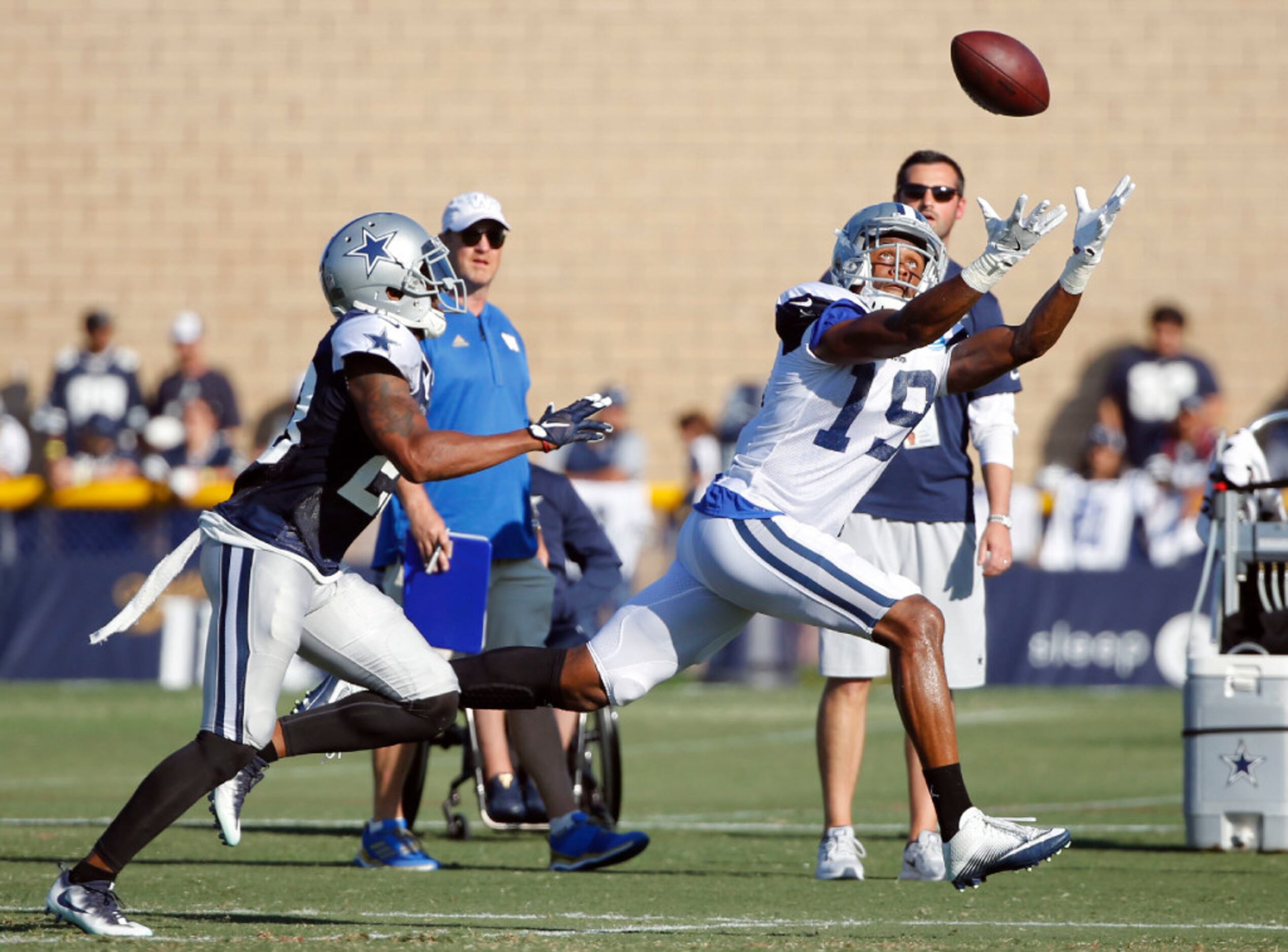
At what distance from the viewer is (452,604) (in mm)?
7078

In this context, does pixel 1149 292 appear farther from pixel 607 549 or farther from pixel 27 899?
pixel 27 899

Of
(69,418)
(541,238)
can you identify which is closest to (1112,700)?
(541,238)

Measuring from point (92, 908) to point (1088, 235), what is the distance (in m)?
3.01

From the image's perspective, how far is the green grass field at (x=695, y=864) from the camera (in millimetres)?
5426

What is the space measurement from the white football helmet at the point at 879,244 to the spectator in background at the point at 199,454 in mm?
10639

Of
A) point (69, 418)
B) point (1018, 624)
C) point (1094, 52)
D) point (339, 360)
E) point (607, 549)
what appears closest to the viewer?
point (339, 360)

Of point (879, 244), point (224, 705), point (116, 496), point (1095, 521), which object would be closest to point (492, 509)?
point (879, 244)

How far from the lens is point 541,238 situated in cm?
1977

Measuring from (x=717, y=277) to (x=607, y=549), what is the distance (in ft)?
36.6

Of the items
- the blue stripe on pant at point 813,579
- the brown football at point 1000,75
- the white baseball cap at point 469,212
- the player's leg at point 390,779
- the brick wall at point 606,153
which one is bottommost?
the player's leg at point 390,779

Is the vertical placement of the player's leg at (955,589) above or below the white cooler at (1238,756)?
above

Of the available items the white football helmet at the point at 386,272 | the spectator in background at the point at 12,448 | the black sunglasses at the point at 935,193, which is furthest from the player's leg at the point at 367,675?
the spectator in background at the point at 12,448

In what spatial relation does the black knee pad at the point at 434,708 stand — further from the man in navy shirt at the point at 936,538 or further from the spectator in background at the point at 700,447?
the spectator in background at the point at 700,447

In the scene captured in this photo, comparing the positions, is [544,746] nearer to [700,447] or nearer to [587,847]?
[587,847]
